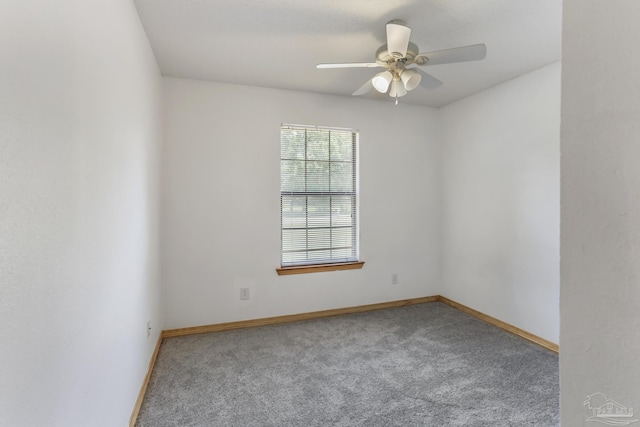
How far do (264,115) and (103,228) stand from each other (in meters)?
2.21

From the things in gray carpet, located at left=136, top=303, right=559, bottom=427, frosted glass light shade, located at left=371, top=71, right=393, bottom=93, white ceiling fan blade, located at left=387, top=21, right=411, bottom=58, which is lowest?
gray carpet, located at left=136, top=303, right=559, bottom=427

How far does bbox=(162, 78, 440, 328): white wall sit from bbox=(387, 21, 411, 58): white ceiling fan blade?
154cm

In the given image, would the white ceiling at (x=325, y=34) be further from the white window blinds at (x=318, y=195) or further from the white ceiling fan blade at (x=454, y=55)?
the white window blinds at (x=318, y=195)

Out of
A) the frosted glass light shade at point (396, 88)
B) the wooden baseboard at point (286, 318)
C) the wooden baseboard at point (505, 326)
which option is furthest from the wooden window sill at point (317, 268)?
the frosted glass light shade at point (396, 88)

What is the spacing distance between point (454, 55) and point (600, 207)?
1.85 meters

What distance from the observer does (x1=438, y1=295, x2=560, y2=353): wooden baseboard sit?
271 centimetres

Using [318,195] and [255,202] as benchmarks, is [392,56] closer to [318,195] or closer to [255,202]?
[318,195]

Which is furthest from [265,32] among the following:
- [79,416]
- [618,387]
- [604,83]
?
[618,387]

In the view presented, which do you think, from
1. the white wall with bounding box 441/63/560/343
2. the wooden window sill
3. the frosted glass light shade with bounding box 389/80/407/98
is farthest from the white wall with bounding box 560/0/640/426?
the wooden window sill

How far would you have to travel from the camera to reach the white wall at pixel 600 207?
18.6 inches

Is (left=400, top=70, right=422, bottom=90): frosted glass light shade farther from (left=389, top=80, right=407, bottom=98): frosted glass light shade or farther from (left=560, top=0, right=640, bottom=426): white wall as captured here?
(left=560, top=0, right=640, bottom=426): white wall

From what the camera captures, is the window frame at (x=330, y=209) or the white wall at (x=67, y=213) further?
the window frame at (x=330, y=209)

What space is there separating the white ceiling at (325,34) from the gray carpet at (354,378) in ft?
8.10

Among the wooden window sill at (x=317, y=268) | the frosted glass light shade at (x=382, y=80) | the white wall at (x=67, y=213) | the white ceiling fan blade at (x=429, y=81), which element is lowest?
the wooden window sill at (x=317, y=268)
